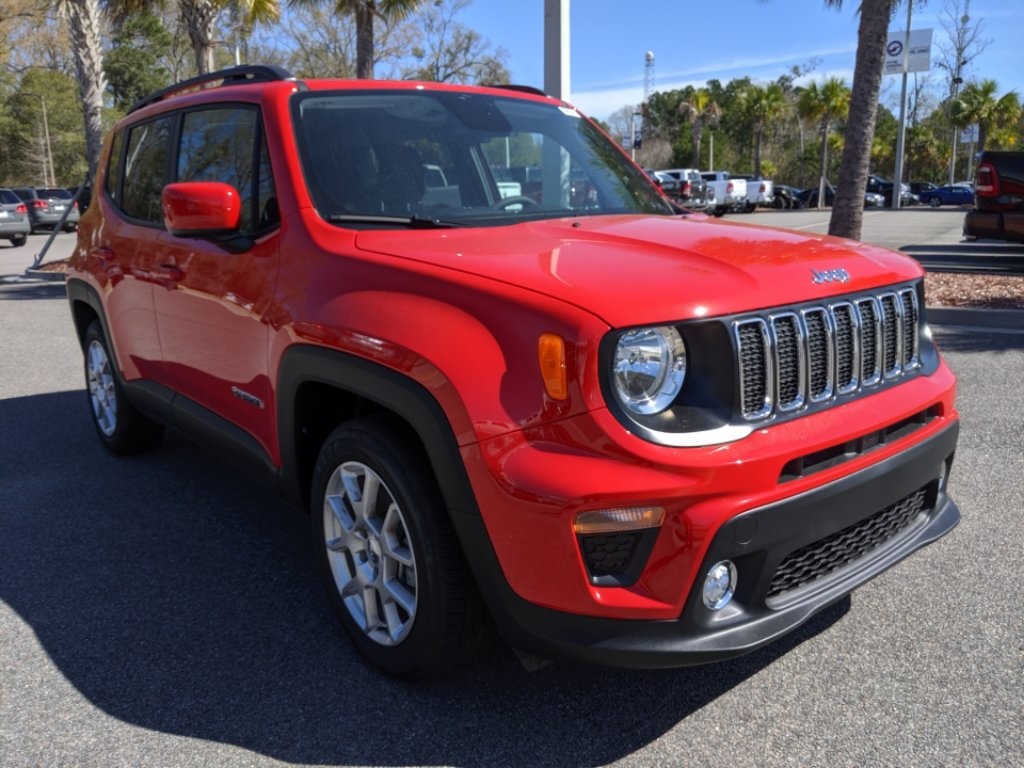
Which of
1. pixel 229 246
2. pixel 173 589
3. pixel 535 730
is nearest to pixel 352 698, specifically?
pixel 535 730

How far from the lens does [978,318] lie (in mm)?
8766

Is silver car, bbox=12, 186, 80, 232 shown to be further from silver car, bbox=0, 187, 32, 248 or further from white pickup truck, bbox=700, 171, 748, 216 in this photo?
white pickup truck, bbox=700, 171, 748, 216

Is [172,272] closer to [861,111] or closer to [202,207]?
[202,207]

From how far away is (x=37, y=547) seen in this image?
4055mm

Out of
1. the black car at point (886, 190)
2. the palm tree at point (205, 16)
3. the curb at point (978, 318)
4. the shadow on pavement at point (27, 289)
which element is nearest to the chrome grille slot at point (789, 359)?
the curb at point (978, 318)

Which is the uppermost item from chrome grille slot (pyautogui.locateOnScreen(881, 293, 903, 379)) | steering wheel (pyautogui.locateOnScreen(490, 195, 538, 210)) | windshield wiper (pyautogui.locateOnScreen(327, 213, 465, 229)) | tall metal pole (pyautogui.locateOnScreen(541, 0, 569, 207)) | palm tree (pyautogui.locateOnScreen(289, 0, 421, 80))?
palm tree (pyautogui.locateOnScreen(289, 0, 421, 80))

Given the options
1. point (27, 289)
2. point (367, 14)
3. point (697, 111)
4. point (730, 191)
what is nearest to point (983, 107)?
point (697, 111)

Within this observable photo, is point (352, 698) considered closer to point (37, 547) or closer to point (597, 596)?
point (597, 596)

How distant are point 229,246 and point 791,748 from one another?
2.57 m

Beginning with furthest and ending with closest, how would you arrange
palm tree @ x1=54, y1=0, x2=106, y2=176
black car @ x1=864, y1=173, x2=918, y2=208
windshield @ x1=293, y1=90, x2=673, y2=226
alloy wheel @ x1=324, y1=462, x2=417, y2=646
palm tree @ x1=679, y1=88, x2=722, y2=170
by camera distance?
palm tree @ x1=679, y1=88, x2=722, y2=170, black car @ x1=864, y1=173, x2=918, y2=208, palm tree @ x1=54, y1=0, x2=106, y2=176, windshield @ x1=293, y1=90, x2=673, y2=226, alloy wheel @ x1=324, y1=462, x2=417, y2=646

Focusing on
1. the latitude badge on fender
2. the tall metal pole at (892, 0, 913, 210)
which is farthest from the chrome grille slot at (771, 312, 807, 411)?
the tall metal pole at (892, 0, 913, 210)

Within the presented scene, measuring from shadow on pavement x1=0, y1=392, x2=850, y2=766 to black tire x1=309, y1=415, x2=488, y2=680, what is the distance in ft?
0.56

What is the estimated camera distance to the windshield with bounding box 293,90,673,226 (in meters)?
3.34

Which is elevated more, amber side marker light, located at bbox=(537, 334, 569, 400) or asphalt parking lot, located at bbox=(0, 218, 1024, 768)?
amber side marker light, located at bbox=(537, 334, 569, 400)
